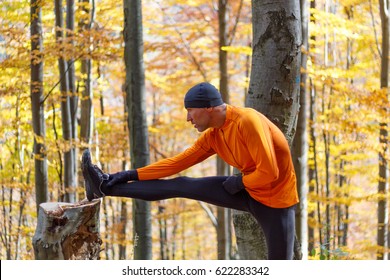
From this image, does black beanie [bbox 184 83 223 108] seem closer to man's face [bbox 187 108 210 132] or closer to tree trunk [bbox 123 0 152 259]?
man's face [bbox 187 108 210 132]

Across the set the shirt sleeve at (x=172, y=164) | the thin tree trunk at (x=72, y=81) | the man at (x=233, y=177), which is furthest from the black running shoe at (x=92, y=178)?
the thin tree trunk at (x=72, y=81)

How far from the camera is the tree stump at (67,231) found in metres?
3.54

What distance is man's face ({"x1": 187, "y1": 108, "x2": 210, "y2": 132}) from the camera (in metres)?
3.51

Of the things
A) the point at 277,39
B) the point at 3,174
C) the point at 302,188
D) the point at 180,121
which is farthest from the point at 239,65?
the point at 277,39

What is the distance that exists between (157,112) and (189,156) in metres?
13.0

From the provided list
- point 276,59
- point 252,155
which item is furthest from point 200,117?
point 276,59

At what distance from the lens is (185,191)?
12.3 feet

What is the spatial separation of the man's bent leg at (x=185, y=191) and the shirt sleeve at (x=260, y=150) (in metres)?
0.36

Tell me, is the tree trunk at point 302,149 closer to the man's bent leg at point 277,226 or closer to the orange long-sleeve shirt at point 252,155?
the man's bent leg at point 277,226

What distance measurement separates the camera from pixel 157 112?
16750 millimetres

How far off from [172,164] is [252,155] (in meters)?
0.71

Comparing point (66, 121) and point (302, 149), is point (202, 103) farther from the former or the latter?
point (66, 121)

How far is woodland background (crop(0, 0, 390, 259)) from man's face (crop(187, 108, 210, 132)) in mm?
2292

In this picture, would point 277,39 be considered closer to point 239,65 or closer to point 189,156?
point 189,156
